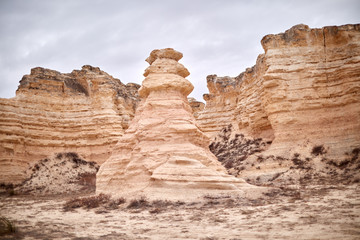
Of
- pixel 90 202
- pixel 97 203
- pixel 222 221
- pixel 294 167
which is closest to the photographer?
pixel 222 221

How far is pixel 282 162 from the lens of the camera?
21812 mm

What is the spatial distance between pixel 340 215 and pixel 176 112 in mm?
10730

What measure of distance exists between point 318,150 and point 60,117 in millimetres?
25807

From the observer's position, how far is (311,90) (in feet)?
79.2

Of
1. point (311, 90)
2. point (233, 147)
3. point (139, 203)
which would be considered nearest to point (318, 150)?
point (311, 90)

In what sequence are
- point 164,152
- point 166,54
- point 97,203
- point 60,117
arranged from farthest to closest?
1. point 60,117
2. point 166,54
3. point 164,152
4. point 97,203

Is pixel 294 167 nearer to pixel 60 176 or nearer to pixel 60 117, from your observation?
pixel 60 176

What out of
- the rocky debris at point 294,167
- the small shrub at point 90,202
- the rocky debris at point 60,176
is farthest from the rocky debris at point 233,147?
the rocky debris at point 60,176

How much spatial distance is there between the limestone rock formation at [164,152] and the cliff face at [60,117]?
47.2 feet

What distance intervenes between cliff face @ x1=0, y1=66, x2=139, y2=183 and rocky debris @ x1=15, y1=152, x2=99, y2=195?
2.92 feet

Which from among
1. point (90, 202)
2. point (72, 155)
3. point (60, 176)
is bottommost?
point (90, 202)

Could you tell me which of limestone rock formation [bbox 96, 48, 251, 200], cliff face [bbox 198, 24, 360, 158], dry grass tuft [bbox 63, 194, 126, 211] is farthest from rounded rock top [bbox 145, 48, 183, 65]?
dry grass tuft [bbox 63, 194, 126, 211]

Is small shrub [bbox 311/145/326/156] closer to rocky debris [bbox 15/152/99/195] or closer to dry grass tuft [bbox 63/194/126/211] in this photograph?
dry grass tuft [bbox 63/194/126/211]

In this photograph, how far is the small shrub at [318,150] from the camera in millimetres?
21328
